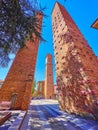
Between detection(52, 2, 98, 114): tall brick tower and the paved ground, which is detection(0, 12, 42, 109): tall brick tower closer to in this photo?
detection(52, 2, 98, 114): tall brick tower

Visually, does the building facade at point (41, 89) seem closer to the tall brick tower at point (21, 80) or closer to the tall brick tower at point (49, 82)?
the tall brick tower at point (49, 82)

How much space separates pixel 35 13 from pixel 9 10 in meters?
1.16

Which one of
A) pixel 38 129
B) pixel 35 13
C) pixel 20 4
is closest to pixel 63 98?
pixel 38 129

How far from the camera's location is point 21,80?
36.6ft

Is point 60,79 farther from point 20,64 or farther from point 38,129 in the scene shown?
point 38,129

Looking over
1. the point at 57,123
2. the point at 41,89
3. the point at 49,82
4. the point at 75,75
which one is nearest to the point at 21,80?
the point at 75,75

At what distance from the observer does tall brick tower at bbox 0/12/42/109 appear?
1027cm

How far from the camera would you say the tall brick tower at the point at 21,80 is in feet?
33.7

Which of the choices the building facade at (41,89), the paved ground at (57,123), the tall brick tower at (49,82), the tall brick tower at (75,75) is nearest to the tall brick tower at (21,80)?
the tall brick tower at (75,75)

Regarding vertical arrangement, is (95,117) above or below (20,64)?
below

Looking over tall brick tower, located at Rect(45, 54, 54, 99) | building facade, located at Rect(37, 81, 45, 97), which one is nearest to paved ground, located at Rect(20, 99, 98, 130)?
tall brick tower, located at Rect(45, 54, 54, 99)

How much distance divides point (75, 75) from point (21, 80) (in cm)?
527

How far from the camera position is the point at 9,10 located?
475 cm

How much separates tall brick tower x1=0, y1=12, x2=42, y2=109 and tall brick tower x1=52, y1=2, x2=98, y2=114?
263 centimetres
